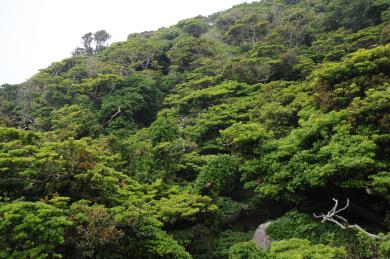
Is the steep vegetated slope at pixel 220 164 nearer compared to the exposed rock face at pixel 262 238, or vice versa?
the steep vegetated slope at pixel 220 164

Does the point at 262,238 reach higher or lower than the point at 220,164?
lower

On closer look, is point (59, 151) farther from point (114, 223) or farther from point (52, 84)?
point (52, 84)

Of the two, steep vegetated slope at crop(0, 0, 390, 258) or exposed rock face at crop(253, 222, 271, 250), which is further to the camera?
exposed rock face at crop(253, 222, 271, 250)

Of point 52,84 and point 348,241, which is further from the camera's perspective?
point 52,84

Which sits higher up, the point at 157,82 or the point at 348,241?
the point at 157,82

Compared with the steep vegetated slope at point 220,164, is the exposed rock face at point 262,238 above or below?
below

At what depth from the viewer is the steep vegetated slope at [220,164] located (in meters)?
11.8

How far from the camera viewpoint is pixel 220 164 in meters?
17.6

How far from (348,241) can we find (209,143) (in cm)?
1163

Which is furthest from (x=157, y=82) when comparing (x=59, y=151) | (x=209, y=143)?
(x=59, y=151)

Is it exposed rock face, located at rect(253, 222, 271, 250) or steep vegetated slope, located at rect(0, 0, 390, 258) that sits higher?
steep vegetated slope, located at rect(0, 0, 390, 258)

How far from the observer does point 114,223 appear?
12.0 m

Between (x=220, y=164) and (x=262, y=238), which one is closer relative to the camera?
(x=262, y=238)

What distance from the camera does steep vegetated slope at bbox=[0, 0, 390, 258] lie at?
11836 mm
